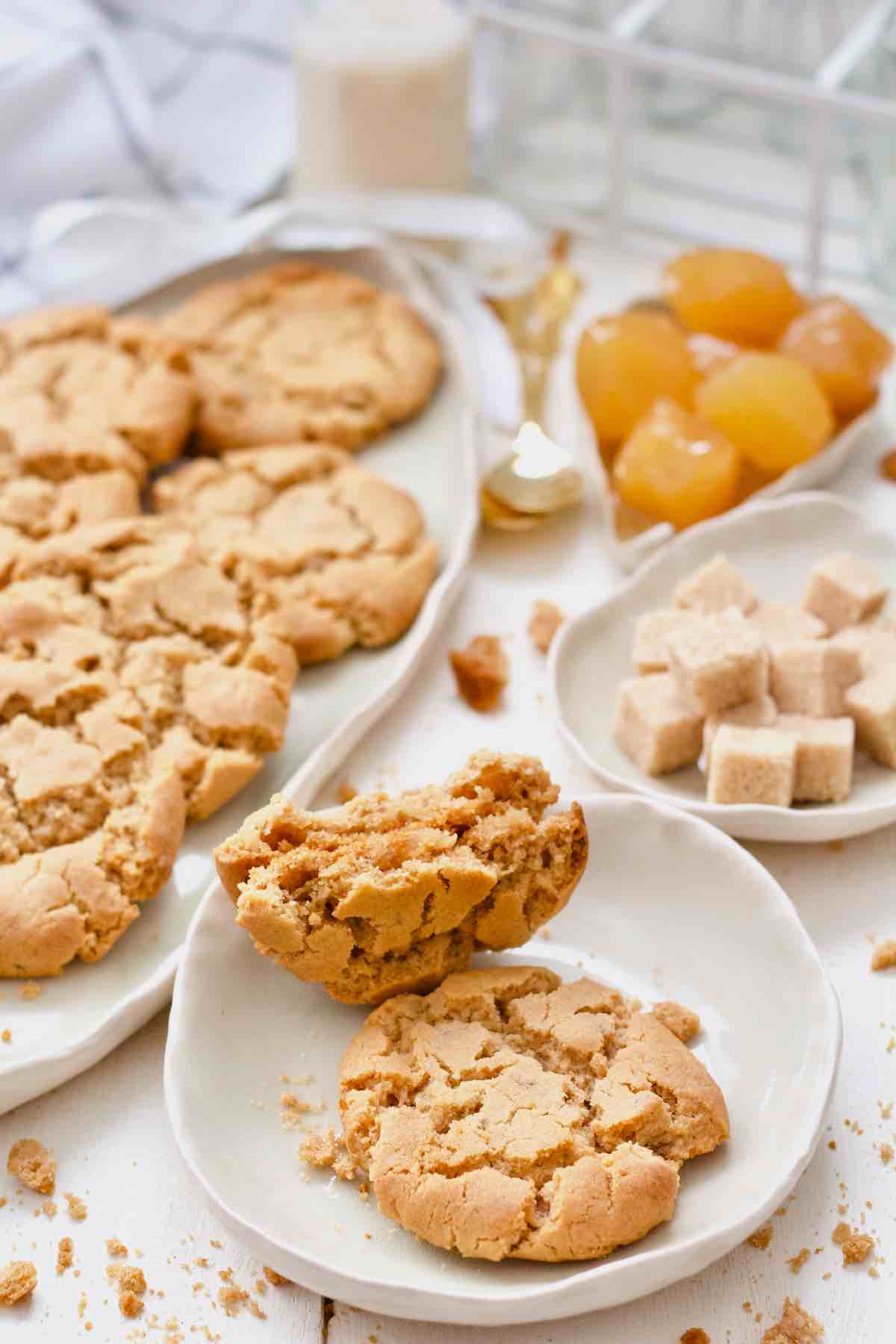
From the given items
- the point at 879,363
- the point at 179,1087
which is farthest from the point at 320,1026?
the point at 879,363

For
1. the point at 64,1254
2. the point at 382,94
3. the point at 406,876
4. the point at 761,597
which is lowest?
the point at 64,1254

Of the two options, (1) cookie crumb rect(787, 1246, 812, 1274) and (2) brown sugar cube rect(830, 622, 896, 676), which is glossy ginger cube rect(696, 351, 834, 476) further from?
(1) cookie crumb rect(787, 1246, 812, 1274)

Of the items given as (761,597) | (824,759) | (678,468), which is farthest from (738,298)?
(824,759)

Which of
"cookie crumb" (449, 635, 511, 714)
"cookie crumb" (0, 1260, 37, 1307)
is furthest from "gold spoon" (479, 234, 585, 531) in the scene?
"cookie crumb" (0, 1260, 37, 1307)

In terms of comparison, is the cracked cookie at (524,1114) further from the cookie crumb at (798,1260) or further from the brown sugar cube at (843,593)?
the brown sugar cube at (843,593)

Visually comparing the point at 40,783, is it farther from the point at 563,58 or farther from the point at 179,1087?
the point at 563,58

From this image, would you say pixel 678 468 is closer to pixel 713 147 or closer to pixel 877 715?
pixel 877 715
